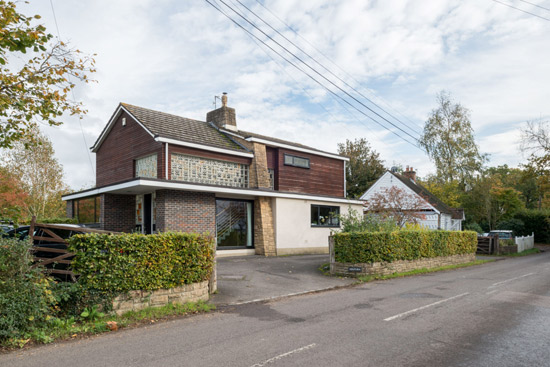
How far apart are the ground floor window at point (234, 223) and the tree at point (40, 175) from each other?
681 inches

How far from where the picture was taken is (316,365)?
17.3 ft

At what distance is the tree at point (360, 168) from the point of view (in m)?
43.1

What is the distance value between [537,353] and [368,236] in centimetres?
866

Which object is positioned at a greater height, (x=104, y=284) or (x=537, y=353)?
(x=104, y=284)

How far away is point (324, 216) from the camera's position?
23.9 m

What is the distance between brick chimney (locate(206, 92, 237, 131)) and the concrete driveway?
906 cm

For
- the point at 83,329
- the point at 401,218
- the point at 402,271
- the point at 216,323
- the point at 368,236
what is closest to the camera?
the point at 83,329

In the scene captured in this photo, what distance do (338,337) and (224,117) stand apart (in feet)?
61.3

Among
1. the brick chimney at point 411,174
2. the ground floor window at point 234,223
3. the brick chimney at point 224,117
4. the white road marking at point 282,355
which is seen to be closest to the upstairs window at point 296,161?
the brick chimney at point 224,117

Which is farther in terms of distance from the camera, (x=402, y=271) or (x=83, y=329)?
(x=402, y=271)

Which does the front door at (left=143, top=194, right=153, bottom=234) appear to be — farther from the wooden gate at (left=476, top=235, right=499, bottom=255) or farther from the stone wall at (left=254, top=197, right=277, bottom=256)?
the wooden gate at (left=476, top=235, right=499, bottom=255)

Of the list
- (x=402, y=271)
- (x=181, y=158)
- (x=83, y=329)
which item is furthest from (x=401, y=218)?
(x=83, y=329)

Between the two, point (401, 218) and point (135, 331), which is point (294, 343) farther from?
point (401, 218)

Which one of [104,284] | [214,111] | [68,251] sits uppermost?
[214,111]
